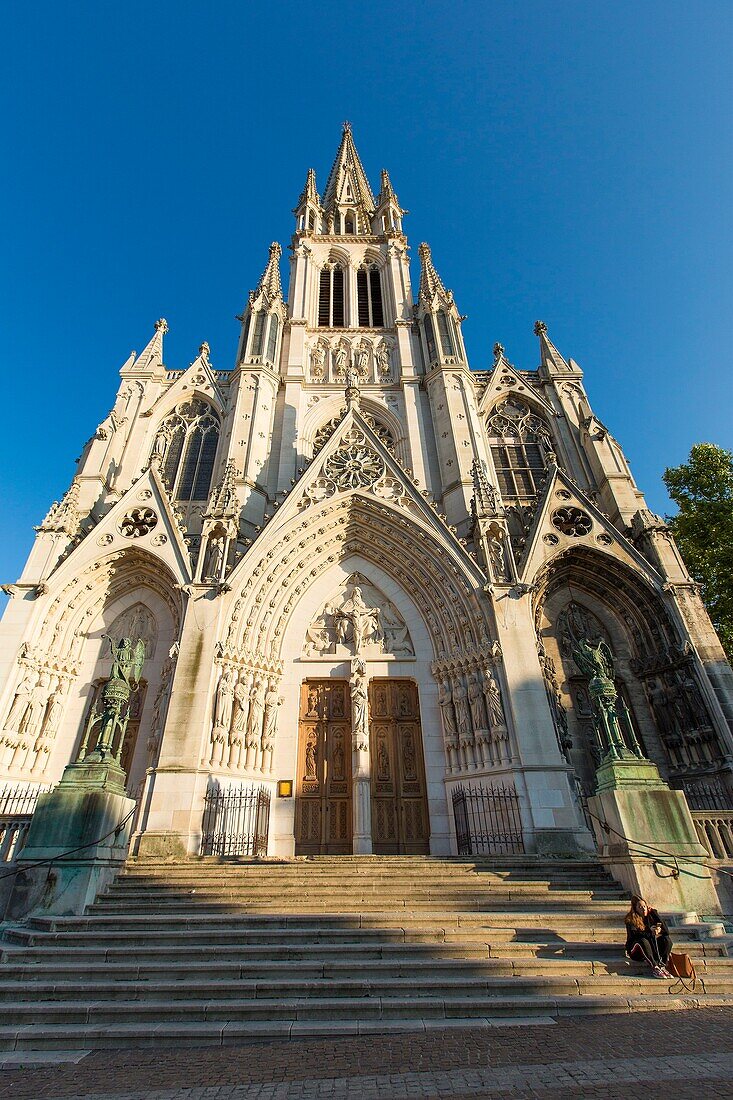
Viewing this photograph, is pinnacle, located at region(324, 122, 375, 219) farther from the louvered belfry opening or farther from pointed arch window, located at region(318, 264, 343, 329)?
the louvered belfry opening

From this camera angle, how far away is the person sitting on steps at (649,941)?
5.64m

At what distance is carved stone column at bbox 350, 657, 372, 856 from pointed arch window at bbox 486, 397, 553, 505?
8498 millimetres

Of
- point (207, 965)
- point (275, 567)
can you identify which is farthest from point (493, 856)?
point (275, 567)

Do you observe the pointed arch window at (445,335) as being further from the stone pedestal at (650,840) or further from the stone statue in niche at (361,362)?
the stone pedestal at (650,840)

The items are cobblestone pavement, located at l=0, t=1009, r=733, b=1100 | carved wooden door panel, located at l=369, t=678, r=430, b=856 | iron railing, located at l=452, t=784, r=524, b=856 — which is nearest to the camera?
cobblestone pavement, located at l=0, t=1009, r=733, b=1100

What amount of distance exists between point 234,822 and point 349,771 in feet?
10.0

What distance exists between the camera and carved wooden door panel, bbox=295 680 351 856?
40.4 feet

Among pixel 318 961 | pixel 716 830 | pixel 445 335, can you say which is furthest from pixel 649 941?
pixel 445 335

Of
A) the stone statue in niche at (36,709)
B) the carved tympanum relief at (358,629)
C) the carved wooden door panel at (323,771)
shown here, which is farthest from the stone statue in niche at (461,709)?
the stone statue in niche at (36,709)

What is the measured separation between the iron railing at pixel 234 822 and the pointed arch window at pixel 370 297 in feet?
64.9

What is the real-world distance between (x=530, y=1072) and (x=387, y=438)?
59.7ft

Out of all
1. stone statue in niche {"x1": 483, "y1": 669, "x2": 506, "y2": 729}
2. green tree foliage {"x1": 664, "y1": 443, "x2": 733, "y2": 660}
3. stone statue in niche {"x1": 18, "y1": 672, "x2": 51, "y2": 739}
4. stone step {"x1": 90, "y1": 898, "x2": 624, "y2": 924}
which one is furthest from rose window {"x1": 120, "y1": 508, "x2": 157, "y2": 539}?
green tree foliage {"x1": 664, "y1": 443, "x2": 733, "y2": 660}

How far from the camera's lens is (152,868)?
9508 millimetres

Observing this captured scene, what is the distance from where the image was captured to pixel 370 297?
2545cm
